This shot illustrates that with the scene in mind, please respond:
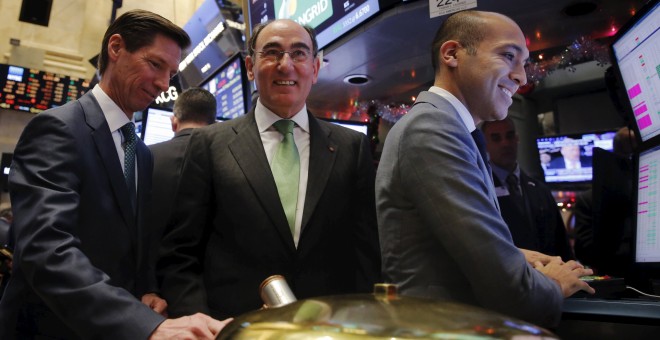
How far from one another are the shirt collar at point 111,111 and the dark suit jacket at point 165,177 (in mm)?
694

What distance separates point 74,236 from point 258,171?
54 centimetres

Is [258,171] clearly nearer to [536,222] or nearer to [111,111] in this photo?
[111,111]

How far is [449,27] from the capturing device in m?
1.60

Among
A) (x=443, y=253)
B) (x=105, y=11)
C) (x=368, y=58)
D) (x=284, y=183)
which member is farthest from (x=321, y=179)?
(x=105, y=11)

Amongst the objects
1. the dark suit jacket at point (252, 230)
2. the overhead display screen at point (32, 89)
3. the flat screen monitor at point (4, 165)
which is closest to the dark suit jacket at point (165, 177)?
the dark suit jacket at point (252, 230)

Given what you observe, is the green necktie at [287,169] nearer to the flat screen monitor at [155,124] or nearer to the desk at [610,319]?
the desk at [610,319]

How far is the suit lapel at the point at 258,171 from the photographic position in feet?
4.93

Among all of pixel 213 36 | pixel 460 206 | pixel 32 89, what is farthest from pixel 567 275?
pixel 32 89

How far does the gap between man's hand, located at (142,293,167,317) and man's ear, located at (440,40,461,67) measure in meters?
1.09

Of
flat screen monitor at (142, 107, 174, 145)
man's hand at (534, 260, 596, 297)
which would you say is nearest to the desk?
man's hand at (534, 260, 596, 297)

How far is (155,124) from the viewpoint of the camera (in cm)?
381

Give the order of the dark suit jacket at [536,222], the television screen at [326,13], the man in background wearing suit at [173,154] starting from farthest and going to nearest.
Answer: the television screen at [326,13]
the dark suit jacket at [536,222]
the man in background wearing suit at [173,154]

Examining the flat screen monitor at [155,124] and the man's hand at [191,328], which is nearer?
the man's hand at [191,328]

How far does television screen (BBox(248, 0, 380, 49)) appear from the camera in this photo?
3146 millimetres
